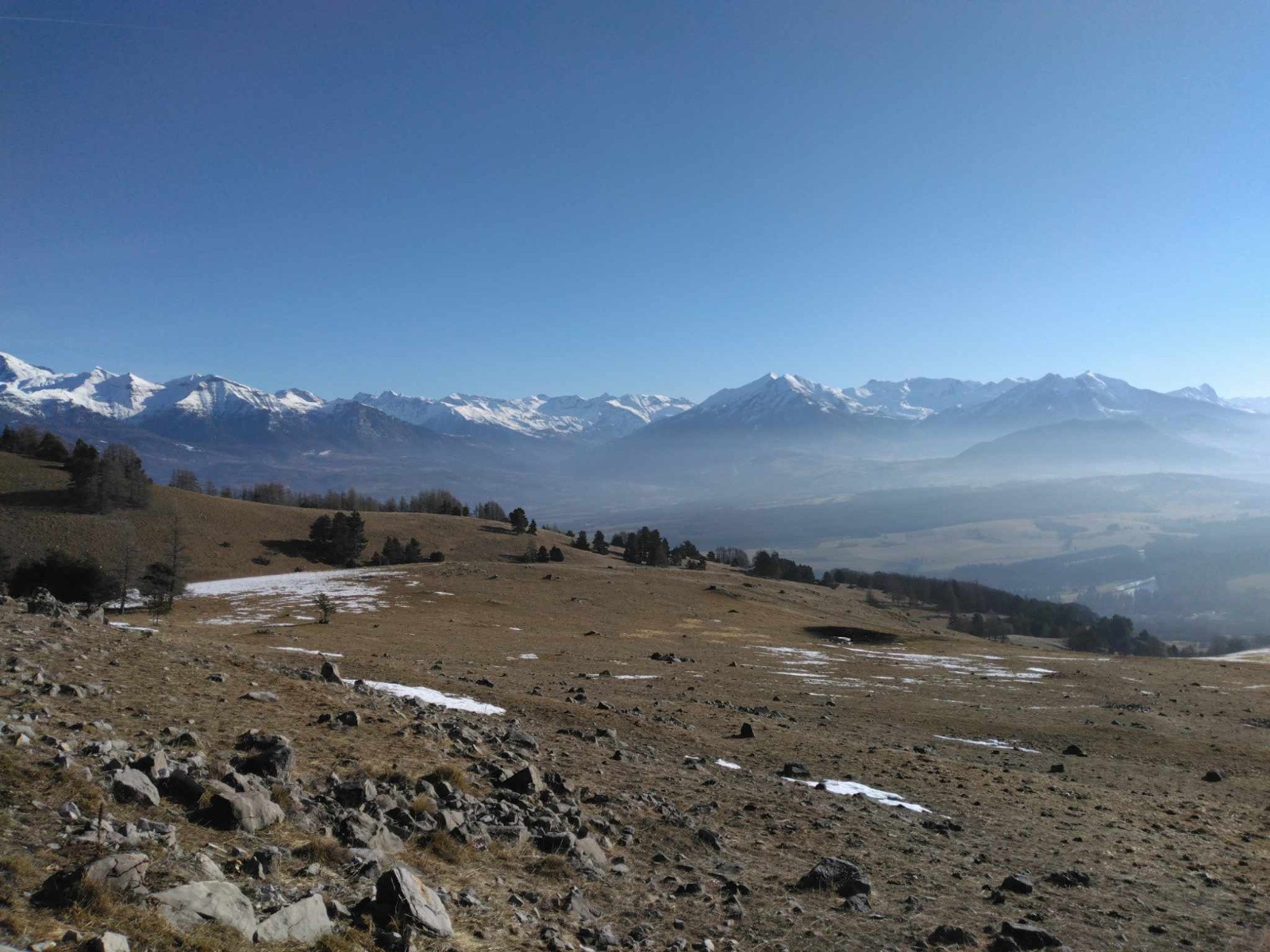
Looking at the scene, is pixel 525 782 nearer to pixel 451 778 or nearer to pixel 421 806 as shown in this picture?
pixel 451 778

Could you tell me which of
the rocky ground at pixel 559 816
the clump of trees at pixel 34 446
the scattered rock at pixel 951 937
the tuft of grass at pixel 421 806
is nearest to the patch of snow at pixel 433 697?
the rocky ground at pixel 559 816

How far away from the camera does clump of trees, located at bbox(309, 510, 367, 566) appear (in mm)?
101500

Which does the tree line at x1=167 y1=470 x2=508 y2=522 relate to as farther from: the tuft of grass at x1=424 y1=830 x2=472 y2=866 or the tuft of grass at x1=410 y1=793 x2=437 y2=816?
the tuft of grass at x1=424 y1=830 x2=472 y2=866

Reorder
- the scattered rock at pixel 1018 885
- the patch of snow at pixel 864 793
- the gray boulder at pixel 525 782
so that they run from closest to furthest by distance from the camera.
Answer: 1. the scattered rock at pixel 1018 885
2. the gray boulder at pixel 525 782
3. the patch of snow at pixel 864 793

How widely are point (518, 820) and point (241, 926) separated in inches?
194

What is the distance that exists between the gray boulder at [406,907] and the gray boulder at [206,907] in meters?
1.18

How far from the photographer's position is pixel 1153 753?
24.8m

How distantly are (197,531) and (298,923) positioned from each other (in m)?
107

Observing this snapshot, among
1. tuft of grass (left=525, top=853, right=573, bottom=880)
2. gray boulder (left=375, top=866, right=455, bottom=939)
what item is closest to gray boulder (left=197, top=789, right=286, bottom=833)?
gray boulder (left=375, top=866, right=455, bottom=939)

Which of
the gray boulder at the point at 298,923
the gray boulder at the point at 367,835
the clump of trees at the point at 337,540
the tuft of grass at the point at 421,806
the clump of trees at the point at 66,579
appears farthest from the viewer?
the clump of trees at the point at 337,540

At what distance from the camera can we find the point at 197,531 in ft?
314

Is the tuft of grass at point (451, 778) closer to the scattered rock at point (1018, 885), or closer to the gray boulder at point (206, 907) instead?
the gray boulder at point (206, 907)

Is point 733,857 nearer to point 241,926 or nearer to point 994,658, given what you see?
point 241,926

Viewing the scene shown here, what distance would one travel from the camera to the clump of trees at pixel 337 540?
10150cm
